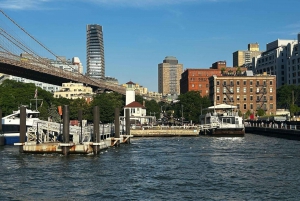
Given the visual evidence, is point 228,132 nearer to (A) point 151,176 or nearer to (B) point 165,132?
(B) point 165,132

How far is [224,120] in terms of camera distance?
328ft

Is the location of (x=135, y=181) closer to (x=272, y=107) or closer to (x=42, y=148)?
(x=42, y=148)

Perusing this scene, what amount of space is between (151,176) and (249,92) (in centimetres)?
13288

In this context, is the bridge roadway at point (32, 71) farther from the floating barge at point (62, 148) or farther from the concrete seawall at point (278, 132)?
the floating barge at point (62, 148)

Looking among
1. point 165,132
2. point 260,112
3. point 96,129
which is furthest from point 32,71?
point 96,129

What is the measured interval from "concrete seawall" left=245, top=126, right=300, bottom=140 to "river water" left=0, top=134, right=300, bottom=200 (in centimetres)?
2558

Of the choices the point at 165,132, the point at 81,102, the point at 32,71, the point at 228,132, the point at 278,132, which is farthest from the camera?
the point at 81,102

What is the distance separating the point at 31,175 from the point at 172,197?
1254 cm

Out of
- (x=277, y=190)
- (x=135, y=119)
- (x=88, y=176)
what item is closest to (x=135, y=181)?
(x=88, y=176)

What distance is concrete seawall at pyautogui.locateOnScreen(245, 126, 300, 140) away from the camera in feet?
261

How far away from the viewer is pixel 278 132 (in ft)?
293

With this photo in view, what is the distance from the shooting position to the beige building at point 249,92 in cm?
16712

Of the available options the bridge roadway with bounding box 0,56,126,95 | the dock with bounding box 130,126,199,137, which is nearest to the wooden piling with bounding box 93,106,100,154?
the dock with bounding box 130,126,199,137

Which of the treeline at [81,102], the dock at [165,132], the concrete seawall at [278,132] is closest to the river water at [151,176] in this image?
the concrete seawall at [278,132]
